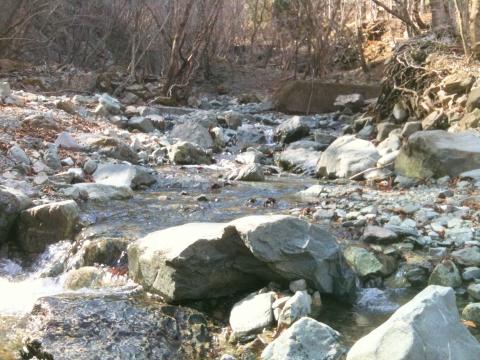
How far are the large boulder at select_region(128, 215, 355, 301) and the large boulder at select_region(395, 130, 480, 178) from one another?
316 cm

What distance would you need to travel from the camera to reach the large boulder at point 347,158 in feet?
25.1

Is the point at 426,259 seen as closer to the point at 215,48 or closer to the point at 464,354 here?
the point at 464,354

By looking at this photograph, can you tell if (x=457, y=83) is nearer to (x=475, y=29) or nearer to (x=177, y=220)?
(x=475, y=29)

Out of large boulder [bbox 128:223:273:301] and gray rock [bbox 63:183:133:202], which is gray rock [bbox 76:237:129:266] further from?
gray rock [bbox 63:183:133:202]

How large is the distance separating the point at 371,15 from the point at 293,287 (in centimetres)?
1746

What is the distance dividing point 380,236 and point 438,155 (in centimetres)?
244

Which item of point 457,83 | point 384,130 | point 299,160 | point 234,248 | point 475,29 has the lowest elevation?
point 299,160

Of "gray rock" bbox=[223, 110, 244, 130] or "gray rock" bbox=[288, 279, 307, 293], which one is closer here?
"gray rock" bbox=[288, 279, 307, 293]

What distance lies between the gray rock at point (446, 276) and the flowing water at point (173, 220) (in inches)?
8.3

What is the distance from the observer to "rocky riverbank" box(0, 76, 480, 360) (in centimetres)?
333

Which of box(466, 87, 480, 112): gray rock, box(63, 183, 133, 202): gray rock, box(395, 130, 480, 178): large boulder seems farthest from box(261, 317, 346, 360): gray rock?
box(466, 87, 480, 112): gray rock

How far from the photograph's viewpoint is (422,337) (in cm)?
254

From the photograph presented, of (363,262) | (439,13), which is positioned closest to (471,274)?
(363,262)

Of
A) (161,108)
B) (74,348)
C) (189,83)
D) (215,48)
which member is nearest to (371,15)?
(215,48)
